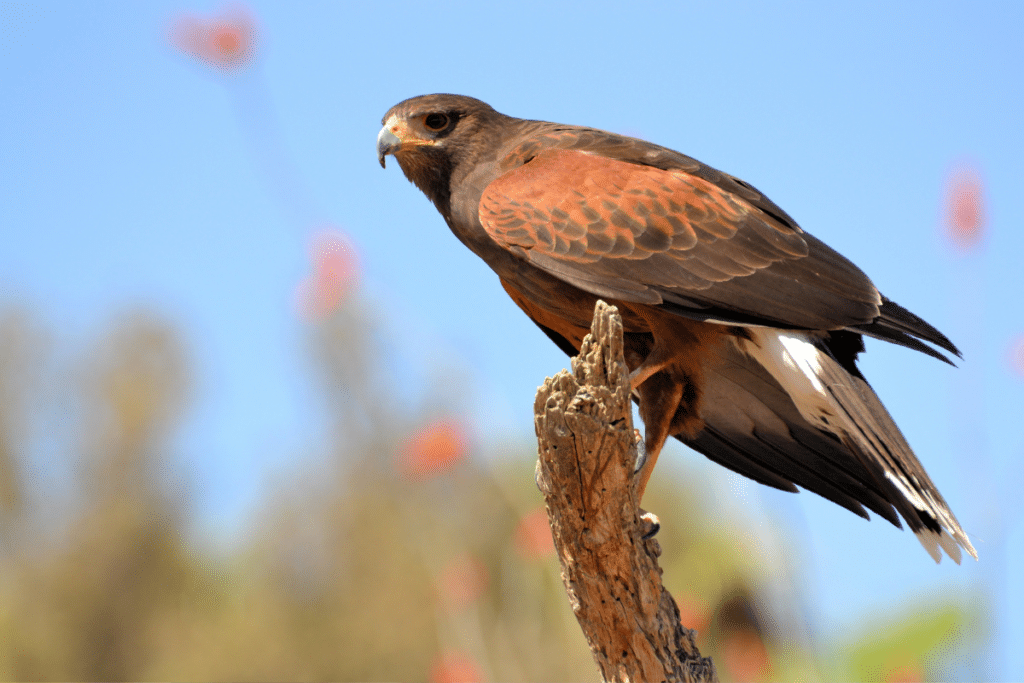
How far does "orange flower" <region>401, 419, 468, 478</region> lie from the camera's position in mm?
6055

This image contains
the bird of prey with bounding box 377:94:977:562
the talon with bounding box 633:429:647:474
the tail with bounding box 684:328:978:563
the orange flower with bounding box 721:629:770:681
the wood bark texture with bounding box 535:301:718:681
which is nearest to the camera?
the wood bark texture with bounding box 535:301:718:681

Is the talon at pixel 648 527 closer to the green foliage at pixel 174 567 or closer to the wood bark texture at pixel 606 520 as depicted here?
the wood bark texture at pixel 606 520

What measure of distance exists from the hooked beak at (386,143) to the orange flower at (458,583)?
9.19 feet

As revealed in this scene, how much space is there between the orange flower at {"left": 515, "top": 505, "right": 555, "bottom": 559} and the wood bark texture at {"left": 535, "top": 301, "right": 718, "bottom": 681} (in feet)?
6.20

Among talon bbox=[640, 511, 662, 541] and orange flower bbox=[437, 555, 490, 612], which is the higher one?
orange flower bbox=[437, 555, 490, 612]

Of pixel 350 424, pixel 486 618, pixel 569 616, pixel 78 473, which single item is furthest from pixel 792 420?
pixel 78 473

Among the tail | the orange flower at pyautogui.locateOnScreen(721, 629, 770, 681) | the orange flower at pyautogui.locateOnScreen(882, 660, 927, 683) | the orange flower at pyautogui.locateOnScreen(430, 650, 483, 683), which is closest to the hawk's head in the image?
the tail

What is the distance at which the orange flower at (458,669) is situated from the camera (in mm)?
5734

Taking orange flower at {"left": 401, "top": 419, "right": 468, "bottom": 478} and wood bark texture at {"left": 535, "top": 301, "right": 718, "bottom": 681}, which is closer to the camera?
wood bark texture at {"left": 535, "top": 301, "right": 718, "bottom": 681}

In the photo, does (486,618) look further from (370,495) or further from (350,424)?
(370,495)

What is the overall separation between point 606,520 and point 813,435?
153 centimetres

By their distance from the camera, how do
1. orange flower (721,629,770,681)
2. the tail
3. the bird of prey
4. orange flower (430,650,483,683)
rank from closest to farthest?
the tail
the bird of prey
orange flower (430,650,483,683)
orange flower (721,629,770,681)

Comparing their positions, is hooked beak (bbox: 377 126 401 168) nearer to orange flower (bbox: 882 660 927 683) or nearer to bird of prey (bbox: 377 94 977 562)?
bird of prey (bbox: 377 94 977 562)

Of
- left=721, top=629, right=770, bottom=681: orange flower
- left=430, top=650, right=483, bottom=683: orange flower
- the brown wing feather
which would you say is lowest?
left=721, top=629, right=770, bottom=681: orange flower
